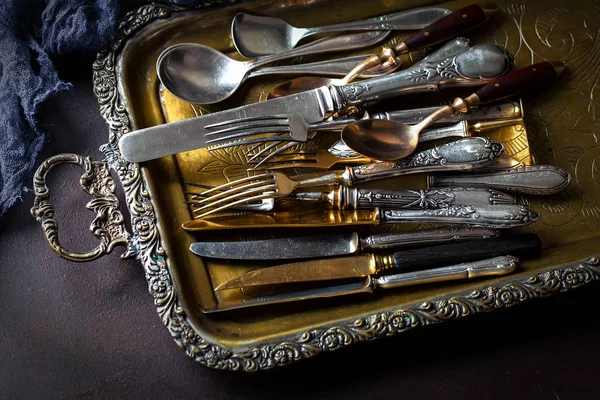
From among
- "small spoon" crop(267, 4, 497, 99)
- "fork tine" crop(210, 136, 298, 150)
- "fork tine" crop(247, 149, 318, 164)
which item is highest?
"small spoon" crop(267, 4, 497, 99)

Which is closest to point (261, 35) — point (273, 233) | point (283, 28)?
point (283, 28)

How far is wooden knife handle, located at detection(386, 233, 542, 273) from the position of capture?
3.25 ft

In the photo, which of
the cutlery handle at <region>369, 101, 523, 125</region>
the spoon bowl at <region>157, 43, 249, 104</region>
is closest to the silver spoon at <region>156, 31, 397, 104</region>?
the spoon bowl at <region>157, 43, 249, 104</region>

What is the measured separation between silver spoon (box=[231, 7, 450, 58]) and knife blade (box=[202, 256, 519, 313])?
45cm

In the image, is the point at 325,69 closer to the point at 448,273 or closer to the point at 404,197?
the point at 404,197

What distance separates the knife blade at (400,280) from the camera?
979 mm

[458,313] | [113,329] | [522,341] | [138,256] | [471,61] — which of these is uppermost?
[471,61]

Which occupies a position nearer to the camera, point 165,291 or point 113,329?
point 165,291

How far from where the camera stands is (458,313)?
0.96 meters

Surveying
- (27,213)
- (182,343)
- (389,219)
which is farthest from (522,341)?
(27,213)

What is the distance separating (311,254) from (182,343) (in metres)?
0.25

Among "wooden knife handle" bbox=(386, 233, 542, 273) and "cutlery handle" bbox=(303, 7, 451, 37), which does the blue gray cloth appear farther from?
"wooden knife handle" bbox=(386, 233, 542, 273)

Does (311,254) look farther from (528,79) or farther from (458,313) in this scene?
(528,79)

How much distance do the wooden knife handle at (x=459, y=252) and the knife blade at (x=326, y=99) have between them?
0.91ft
